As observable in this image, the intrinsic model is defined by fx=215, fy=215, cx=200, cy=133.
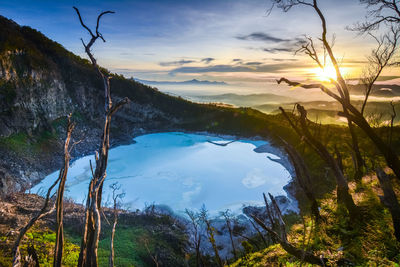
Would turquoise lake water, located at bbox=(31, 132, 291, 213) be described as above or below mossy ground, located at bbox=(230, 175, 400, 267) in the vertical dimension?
below

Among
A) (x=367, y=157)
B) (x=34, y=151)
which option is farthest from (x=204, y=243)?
(x=34, y=151)

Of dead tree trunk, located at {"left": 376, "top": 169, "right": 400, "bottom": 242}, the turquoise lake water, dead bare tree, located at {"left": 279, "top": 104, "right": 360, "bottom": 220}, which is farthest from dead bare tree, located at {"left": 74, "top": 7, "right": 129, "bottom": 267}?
the turquoise lake water

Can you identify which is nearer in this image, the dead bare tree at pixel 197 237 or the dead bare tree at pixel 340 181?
the dead bare tree at pixel 340 181

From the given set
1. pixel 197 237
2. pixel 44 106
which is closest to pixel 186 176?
pixel 197 237

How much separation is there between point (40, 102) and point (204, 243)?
41956 mm

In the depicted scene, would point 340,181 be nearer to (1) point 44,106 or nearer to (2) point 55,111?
(1) point 44,106

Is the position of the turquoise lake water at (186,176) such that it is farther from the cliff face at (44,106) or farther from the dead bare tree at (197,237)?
the dead bare tree at (197,237)

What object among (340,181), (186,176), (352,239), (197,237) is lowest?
(197,237)

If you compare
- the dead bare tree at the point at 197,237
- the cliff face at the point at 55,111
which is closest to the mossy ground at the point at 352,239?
the dead bare tree at the point at 197,237

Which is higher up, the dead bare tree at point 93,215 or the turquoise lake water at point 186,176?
the dead bare tree at point 93,215

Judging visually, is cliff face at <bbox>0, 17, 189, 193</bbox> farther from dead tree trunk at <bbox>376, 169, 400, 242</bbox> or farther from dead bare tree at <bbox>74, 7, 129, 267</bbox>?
dead tree trunk at <bbox>376, 169, 400, 242</bbox>

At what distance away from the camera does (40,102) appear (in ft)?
137

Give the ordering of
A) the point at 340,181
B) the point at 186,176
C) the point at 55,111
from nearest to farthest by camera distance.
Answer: the point at 340,181, the point at 186,176, the point at 55,111

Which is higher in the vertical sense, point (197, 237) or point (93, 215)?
point (93, 215)
